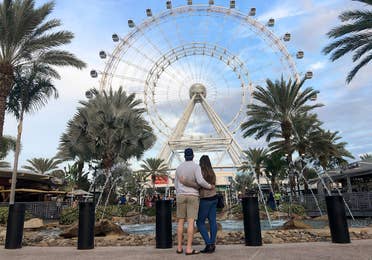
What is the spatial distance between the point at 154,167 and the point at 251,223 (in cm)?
3937

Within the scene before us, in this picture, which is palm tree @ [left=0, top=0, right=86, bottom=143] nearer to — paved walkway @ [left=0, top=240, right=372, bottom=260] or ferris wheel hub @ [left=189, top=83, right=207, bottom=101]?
paved walkway @ [left=0, top=240, right=372, bottom=260]

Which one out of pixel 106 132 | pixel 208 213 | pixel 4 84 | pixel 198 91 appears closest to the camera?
pixel 208 213

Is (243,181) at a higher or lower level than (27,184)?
higher

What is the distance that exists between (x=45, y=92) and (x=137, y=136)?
22.3 ft

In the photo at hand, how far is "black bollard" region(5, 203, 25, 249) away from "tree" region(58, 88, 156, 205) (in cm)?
1411

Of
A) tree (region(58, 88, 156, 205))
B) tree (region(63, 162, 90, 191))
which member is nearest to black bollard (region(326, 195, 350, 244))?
tree (region(58, 88, 156, 205))

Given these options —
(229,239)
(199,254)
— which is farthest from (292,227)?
(199,254)

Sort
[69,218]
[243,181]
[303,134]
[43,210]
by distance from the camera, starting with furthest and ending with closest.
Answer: [243,181] < [303,134] < [43,210] < [69,218]

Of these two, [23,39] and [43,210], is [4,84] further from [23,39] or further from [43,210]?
[43,210]

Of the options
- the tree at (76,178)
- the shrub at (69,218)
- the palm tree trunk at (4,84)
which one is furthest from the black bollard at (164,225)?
the tree at (76,178)

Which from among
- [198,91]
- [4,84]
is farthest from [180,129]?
[4,84]

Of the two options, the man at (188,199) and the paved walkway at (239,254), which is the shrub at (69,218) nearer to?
the paved walkway at (239,254)

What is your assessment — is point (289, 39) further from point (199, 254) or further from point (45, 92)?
point (199, 254)

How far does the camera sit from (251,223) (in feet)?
16.3
